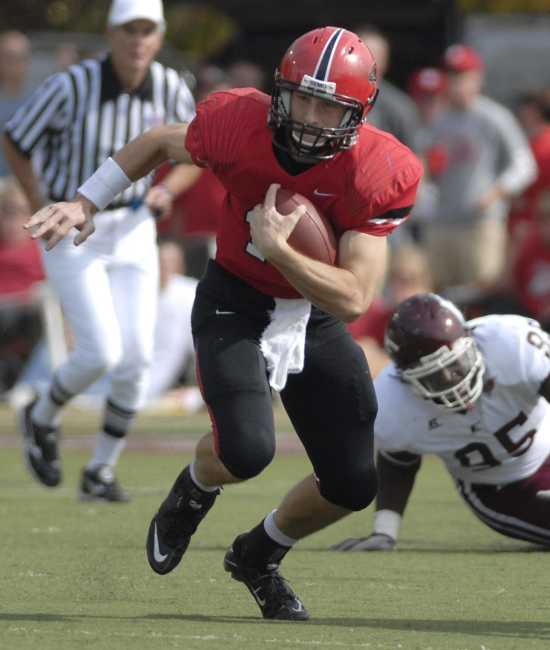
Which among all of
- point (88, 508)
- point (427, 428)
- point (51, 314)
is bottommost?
point (51, 314)

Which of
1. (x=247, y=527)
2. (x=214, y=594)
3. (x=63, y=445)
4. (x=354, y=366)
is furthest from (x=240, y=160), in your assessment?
(x=63, y=445)

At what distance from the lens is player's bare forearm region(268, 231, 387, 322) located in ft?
15.1

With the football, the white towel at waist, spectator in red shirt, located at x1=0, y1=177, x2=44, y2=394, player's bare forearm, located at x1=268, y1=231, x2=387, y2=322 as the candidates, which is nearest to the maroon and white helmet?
the white towel at waist

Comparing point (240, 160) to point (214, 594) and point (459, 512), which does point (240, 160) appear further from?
point (459, 512)

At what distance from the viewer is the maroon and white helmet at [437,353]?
5746 mm

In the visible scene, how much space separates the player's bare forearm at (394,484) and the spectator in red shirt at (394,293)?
400 cm

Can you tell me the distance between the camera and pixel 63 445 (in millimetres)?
9930

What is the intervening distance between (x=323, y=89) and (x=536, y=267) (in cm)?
632

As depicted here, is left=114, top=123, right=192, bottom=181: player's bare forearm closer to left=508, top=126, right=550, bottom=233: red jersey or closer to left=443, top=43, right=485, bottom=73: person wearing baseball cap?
left=443, top=43, right=485, bottom=73: person wearing baseball cap

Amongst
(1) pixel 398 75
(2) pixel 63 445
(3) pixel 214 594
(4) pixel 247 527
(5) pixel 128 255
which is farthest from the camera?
(1) pixel 398 75

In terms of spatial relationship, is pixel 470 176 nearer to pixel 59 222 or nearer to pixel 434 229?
pixel 434 229

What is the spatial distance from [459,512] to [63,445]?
3.28 m

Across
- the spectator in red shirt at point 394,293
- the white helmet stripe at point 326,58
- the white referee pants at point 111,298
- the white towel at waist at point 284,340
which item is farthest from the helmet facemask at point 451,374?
the spectator in red shirt at point 394,293

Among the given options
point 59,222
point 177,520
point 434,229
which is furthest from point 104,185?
point 434,229
